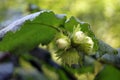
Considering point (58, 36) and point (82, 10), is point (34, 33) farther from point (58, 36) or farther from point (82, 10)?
point (82, 10)

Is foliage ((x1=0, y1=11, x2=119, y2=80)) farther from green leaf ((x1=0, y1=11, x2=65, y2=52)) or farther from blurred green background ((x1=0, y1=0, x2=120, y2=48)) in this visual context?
blurred green background ((x1=0, y1=0, x2=120, y2=48))

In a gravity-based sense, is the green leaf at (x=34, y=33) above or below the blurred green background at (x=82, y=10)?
below

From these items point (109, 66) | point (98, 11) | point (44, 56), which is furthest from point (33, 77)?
point (109, 66)

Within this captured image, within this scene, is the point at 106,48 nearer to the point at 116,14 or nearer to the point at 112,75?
the point at 112,75

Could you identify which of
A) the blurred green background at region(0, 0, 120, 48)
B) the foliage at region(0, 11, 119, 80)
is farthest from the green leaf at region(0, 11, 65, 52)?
the blurred green background at region(0, 0, 120, 48)

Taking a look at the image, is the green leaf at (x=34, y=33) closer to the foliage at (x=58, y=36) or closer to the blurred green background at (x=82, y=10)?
the foliage at (x=58, y=36)

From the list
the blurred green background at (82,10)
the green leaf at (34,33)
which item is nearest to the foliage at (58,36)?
the green leaf at (34,33)
